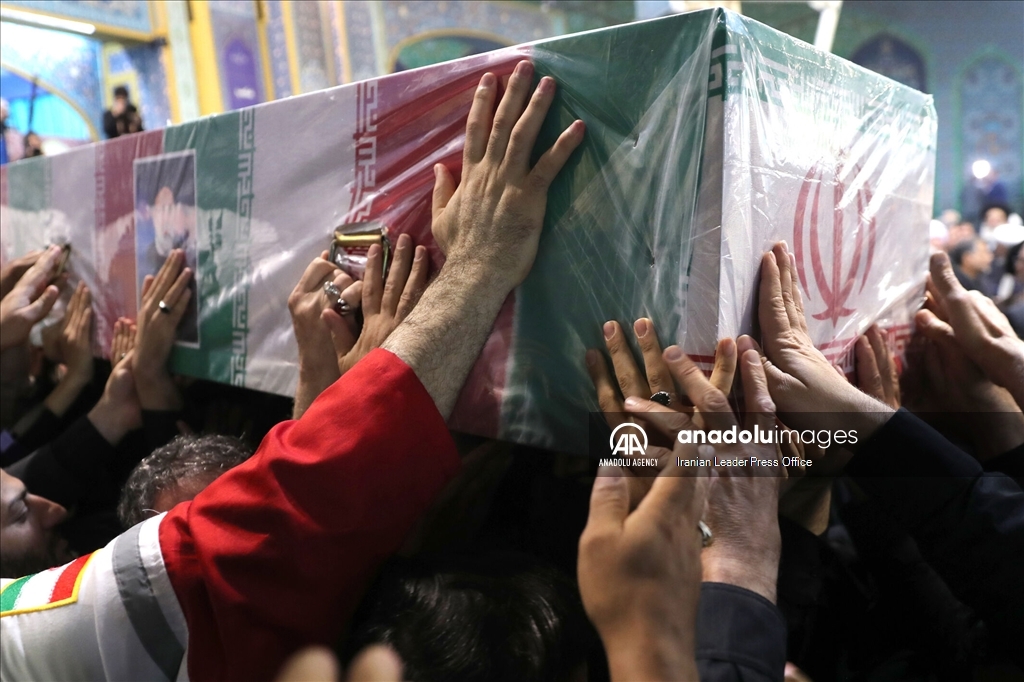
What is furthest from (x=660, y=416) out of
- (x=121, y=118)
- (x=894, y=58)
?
(x=121, y=118)

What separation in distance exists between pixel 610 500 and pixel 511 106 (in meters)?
0.45

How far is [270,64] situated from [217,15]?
0.28 metres

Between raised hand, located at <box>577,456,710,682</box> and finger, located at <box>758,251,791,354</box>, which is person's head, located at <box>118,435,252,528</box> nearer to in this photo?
raised hand, located at <box>577,456,710,682</box>

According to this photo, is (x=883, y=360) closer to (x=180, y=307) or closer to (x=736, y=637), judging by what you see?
(x=736, y=637)

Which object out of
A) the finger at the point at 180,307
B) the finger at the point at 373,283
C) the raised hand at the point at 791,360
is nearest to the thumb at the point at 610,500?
the raised hand at the point at 791,360

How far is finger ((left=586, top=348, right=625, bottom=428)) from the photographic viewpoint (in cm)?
77

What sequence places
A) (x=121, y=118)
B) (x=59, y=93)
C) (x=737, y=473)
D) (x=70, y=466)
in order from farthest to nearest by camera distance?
(x=59, y=93), (x=121, y=118), (x=70, y=466), (x=737, y=473)

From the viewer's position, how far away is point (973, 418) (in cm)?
107

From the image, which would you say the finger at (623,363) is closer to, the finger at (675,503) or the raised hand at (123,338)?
the finger at (675,503)

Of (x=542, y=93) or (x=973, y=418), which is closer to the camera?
(x=542, y=93)

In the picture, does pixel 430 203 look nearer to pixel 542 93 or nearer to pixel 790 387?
pixel 542 93

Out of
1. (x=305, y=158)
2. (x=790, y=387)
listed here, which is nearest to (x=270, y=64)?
(x=305, y=158)

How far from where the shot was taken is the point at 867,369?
965mm

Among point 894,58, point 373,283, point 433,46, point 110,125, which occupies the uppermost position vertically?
point 433,46
